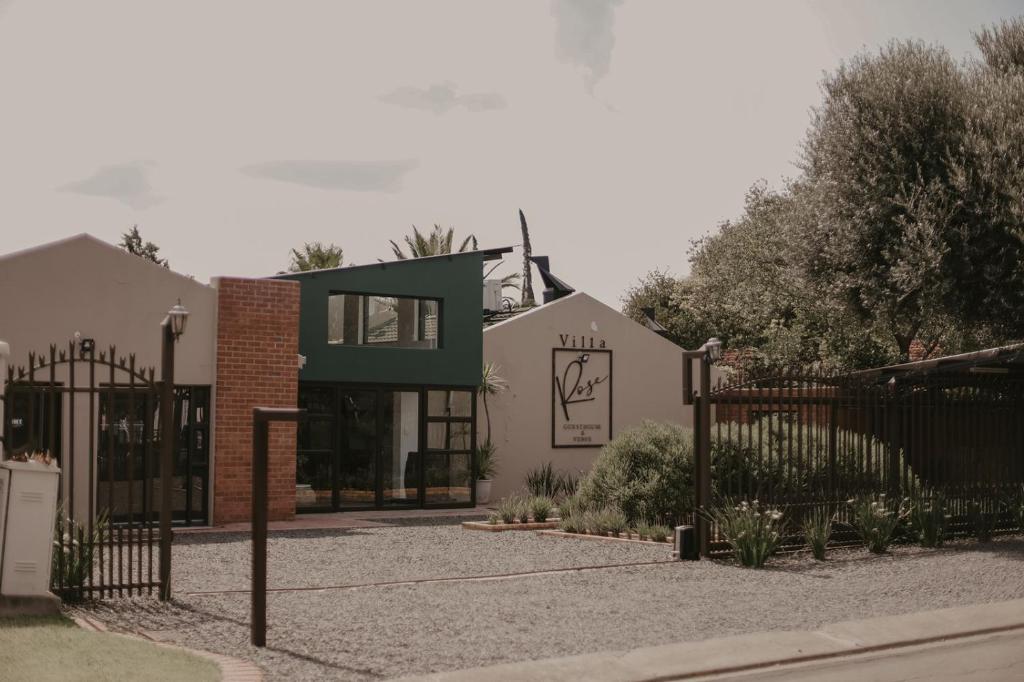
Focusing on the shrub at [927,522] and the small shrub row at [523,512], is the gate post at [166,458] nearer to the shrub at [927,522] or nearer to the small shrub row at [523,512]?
the small shrub row at [523,512]

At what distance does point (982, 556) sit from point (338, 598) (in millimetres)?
7675

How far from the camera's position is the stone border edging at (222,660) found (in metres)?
6.82

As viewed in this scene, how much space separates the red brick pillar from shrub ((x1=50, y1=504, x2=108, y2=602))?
8258mm

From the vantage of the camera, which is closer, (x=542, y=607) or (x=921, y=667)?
(x=921, y=667)

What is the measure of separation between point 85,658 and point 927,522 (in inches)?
409

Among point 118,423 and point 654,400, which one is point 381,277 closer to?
point 118,423

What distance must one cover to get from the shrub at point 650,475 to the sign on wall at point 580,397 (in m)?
8.60

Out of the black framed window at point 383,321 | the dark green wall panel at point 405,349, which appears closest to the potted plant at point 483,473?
the dark green wall panel at point 405,349

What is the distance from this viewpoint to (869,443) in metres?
13.7

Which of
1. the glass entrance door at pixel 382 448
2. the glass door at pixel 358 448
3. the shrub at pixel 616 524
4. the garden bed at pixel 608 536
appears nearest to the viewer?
the garden bed at pixel 608 536

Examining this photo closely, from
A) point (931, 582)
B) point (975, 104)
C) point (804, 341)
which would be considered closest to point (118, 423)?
point (931, 582)

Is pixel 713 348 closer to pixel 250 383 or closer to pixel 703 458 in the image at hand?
pixel 703 458

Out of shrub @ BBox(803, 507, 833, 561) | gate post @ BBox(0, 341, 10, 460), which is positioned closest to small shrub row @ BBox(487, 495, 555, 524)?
shrub @ BBox(803, 507, 833, 561)

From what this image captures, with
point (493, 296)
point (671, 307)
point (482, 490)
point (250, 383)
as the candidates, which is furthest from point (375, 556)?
point (671, 307)
